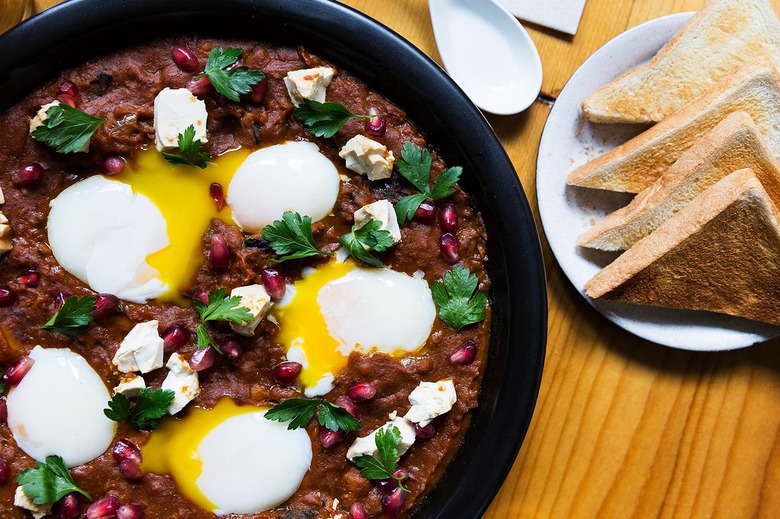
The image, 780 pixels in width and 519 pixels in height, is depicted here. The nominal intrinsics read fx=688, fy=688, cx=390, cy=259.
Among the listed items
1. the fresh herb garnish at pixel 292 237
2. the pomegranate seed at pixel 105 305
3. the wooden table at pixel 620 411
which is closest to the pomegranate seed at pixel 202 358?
the pomegranate seed at pixel 105 305

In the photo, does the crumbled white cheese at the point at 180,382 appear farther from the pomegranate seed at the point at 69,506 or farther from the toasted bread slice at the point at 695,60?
the toasted bread slice at the point at 695,60

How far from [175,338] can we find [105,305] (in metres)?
0.35

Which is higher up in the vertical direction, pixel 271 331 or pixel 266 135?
pixel 266 135

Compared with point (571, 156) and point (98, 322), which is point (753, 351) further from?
point (98, 322)

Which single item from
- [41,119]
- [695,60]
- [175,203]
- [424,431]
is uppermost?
[695,60]

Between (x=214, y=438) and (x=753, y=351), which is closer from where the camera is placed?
(x=214, y=438)

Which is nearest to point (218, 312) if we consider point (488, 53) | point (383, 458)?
point (383, 458)

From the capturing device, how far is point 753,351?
382 centimetres

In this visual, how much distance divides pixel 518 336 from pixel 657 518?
4.81ft

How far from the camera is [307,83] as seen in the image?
3.13m

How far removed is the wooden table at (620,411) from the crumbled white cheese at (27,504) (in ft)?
7.41

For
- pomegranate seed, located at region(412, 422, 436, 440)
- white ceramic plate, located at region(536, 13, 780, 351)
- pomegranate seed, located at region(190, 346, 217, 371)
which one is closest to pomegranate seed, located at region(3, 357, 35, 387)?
pomegranate seed, located at region(190, 346, 217, 371)

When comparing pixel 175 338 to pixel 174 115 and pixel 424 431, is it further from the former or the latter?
pixel 424 431

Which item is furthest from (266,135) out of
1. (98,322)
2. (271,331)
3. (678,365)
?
(678,365)
